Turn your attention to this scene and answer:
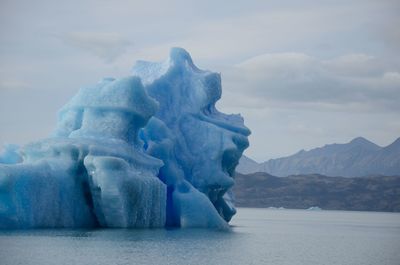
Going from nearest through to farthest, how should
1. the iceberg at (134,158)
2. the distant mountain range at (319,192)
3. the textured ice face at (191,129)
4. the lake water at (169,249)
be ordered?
the lake water at (169,249)
the iceberg at (134,158)
the textured ice face at (191,129)
the distant mountain range at (319,192)

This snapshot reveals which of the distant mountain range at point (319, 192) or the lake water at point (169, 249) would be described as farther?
the distant mountain range at point (319, 192)

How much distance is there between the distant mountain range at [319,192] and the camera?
180500mm

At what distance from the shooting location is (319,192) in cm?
18800

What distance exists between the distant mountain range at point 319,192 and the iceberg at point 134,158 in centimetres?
13691

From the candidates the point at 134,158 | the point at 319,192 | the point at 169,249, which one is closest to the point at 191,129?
the point at 134,158

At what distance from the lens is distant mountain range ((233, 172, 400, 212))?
18050 cm

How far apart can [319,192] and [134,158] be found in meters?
157

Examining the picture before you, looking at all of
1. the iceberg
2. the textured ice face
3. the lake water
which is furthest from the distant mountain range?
the lake water

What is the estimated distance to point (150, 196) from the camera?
35.5 meters

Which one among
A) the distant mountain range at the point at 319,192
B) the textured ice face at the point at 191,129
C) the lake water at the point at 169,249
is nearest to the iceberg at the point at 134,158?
the textured ice face at the point at 191,129

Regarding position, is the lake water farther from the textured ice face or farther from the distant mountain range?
the distant mountain range

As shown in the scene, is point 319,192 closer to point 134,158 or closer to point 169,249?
point 134,158

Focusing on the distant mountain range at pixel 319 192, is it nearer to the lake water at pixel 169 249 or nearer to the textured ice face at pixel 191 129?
the textured ice face at pixel 191 129

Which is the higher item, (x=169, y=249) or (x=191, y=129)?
(x=191, y=129)
